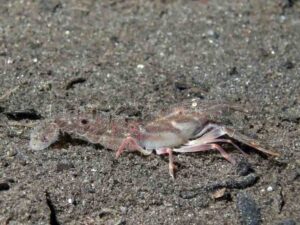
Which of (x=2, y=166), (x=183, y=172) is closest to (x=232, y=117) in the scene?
(x=183, y=172)

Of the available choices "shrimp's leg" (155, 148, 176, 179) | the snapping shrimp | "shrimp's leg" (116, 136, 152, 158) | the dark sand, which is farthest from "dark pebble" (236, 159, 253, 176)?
"shrimp's leg" (116, 136, 152, 158)

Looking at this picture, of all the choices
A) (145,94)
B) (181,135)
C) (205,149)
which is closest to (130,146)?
(181,135)

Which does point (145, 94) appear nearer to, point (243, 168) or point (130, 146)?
point (130, 146)

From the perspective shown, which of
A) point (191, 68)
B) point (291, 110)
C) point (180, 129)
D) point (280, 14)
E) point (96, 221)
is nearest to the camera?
point (96, 221)

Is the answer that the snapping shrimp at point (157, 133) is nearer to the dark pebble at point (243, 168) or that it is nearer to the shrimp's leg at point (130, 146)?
the shrimp's leg at point (130, 146)

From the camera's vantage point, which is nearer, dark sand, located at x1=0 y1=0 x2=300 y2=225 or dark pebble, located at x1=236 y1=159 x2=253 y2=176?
dark sand, located at x1=0 y1=0 x2=300 y2=225

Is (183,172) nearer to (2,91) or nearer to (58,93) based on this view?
(58,93)

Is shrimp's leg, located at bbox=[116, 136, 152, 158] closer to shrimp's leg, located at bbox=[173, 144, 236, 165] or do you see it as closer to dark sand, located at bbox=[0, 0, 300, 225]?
dark sand, located at bbox=[0, 0, 300, 225]
